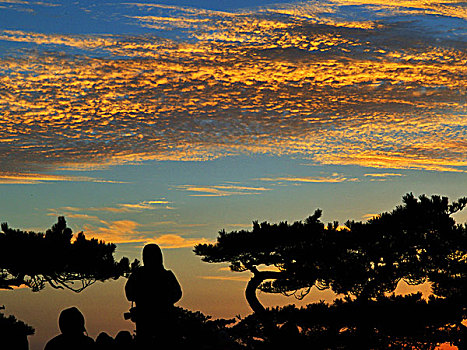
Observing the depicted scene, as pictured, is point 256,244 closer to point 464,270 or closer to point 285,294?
point 285,294

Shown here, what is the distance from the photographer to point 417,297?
17.4 meters

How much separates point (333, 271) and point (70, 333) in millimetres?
13662

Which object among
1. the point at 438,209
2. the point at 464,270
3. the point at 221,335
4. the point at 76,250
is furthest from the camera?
the point at 438,209

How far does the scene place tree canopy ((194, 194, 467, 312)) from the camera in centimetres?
2045

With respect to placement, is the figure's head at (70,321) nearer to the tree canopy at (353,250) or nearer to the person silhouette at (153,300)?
the person silhouette at (153,300)

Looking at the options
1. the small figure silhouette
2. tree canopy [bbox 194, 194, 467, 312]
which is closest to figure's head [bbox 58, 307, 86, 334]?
the small figure silhouette

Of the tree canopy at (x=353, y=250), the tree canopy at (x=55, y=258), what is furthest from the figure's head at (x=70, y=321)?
the tree canopy at (x=353, y=250)

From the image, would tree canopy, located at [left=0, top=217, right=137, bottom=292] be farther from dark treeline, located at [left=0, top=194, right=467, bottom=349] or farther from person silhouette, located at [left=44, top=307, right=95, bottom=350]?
person silhouette, located at [left=44, top=307, right=95, bottom=350]

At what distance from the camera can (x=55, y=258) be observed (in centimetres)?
1659

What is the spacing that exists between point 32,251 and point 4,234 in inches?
36.0

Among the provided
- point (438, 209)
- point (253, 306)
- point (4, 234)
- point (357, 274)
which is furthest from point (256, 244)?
point (4, 234)

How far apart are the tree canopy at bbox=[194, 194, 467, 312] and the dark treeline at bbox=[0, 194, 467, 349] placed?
1.4 inches

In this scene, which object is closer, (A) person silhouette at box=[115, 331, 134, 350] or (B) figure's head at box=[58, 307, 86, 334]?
(B) figure's head at box=[58, 307, 86, 334]

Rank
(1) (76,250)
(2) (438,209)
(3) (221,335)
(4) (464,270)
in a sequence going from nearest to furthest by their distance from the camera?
(3) (221,335), (1) (76,250), (4) (464,270), (2) (438,209)
